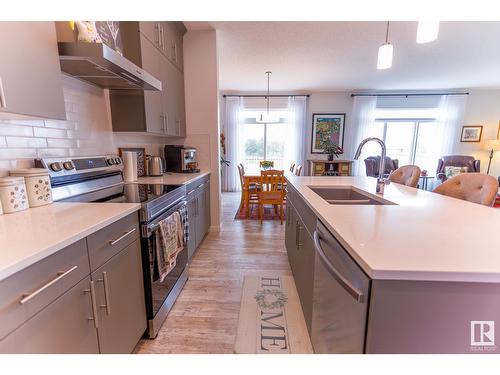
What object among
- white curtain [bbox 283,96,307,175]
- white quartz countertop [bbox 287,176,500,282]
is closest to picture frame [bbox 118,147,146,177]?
white quartz countertop [bbox 287,176,500,282]

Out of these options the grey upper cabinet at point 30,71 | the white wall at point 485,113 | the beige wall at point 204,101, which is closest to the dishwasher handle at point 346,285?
the grey upper cabinet at point 30,71

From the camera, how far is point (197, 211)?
8.31 ft

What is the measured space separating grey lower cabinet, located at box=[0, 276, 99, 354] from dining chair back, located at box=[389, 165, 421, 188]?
2460 millimetres

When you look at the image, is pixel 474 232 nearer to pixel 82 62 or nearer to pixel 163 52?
pixel 82 62

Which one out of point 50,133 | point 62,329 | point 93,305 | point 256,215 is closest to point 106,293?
point 93,305

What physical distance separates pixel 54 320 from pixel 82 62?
52.8 inches

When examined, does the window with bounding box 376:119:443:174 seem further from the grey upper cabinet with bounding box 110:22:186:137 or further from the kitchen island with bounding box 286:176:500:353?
the kitchen island with bounding box 286:176:500:353

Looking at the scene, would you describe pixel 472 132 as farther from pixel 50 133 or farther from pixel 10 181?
pixel 10 181

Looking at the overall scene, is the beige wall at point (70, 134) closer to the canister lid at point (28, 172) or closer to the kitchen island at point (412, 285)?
the canister lid at point (28, 172)

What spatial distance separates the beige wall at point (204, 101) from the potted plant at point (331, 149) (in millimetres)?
3334

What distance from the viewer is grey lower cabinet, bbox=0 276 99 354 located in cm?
64

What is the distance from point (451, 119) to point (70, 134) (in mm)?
7456

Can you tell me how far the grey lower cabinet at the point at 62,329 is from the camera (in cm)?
64
